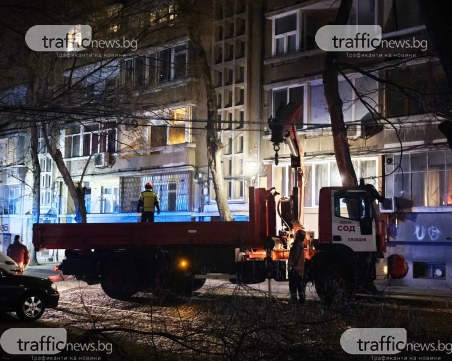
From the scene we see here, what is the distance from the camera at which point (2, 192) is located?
36.1 m

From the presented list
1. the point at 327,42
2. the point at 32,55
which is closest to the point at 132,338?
the point at 32,55

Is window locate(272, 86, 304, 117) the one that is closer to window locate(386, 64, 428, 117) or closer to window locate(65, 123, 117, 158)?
window locate(386, 64, 428, 117)

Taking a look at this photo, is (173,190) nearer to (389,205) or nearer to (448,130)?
(389,205)

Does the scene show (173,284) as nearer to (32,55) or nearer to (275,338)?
(32,55)

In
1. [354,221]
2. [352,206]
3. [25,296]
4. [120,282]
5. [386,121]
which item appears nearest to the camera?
[25,296]

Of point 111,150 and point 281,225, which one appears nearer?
point 281,225

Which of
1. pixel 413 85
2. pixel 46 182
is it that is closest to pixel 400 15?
pixel 413 85

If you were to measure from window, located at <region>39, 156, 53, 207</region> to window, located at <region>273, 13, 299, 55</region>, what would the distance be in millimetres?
15467

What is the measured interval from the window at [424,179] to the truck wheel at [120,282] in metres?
9.29

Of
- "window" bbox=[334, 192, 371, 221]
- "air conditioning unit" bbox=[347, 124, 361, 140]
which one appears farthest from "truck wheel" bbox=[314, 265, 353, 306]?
"air conditioning unit" bbox=[347, 124, 361, 140]

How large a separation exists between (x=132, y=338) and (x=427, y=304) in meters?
8.84

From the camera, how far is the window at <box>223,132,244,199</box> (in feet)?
78.9

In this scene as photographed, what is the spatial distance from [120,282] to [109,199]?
14.8m

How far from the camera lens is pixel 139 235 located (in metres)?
15.3
